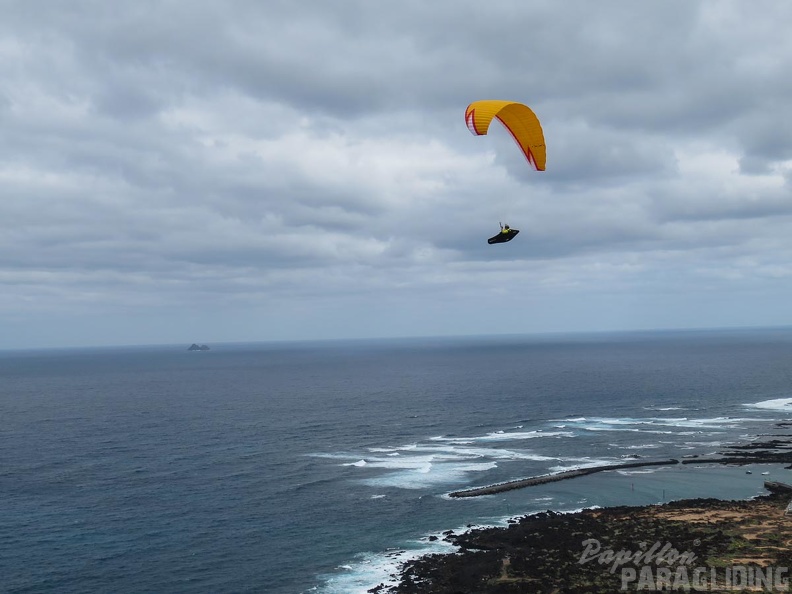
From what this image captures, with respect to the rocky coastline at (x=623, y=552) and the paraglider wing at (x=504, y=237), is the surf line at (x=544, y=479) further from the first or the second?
the paraglider wing at (x=504, y=237)

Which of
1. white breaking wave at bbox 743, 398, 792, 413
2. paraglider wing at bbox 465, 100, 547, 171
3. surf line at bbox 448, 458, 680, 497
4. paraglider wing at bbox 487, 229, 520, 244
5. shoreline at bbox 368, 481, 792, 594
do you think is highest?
paraglider wing at bbox 465, 100, 547, 171

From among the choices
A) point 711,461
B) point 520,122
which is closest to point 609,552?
point 520,122

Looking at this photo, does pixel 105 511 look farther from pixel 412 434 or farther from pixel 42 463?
pixel 412 434

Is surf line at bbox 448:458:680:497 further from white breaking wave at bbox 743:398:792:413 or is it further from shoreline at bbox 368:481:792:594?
white breaking wave at bbox 743:398:792:413

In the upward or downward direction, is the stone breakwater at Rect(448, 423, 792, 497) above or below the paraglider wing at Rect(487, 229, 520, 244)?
below

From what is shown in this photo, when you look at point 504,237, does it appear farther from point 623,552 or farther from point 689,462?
point 689,462

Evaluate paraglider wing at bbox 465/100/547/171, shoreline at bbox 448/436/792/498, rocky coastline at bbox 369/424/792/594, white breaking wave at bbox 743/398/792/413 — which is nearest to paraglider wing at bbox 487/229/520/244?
Result: paraglider wing at bbox 465/100/547/171
